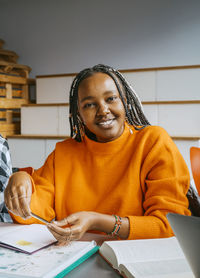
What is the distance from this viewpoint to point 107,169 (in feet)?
2.63

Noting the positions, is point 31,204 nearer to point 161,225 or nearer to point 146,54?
point 161,225

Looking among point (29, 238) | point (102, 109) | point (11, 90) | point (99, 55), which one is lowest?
point (29, 238)

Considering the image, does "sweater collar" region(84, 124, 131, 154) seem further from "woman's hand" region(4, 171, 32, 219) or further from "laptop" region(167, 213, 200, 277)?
"laptop" region(167, 213, 200, 277)

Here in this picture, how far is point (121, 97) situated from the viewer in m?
0.81

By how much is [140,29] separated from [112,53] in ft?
1.18

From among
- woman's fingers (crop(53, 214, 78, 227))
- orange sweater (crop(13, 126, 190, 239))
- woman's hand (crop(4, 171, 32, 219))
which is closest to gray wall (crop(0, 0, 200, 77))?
orange sweater (crop(13, 126, 190, 239))

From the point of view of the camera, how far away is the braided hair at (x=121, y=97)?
0.82 metres

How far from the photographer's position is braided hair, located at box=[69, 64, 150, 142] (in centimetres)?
82

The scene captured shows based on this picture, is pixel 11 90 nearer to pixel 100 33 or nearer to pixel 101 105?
pixel 100 33

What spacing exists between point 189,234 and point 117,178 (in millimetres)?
501

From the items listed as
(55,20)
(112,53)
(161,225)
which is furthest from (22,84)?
(161,225)

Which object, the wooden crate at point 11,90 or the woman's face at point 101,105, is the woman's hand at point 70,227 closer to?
the woman's face at point 101,105

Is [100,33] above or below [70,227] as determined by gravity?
above

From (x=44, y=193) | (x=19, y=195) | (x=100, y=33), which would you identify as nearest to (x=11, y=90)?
(x=100, y=33)
